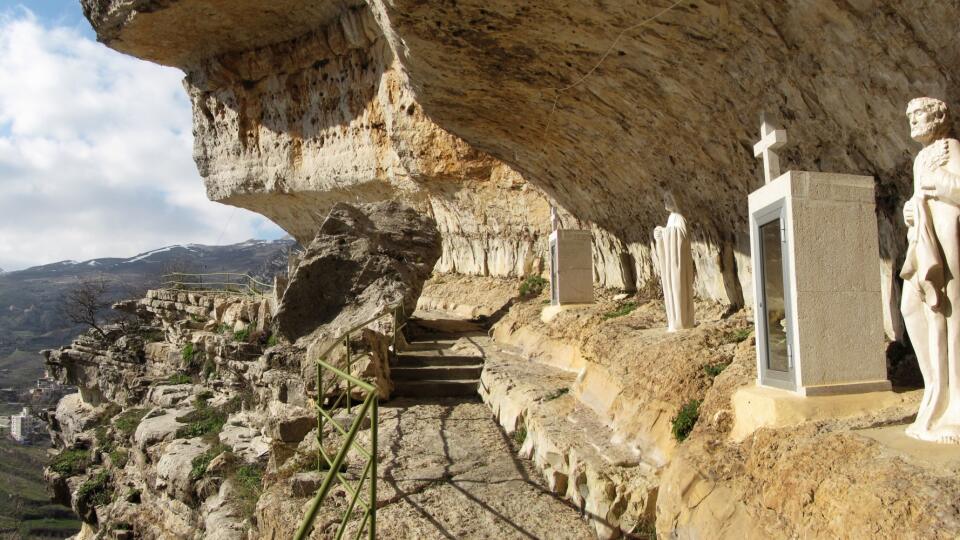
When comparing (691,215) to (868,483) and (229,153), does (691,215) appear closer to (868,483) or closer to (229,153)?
(868,483)

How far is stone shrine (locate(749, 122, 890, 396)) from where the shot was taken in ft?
12.8

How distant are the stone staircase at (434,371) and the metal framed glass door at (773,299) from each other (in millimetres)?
4775

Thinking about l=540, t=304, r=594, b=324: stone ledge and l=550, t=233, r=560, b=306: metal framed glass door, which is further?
l=550, t=233, r=560, b=306: metal framed glass door

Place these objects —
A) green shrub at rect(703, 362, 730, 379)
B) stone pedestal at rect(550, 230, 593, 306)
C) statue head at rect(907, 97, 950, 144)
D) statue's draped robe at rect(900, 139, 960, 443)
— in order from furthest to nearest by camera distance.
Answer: stone pedestal at rect(550, 230, 593, 306) < green shrub at rect(703, 362, 730, 379) < statue head at rect(907, 97, 950, 144) < statue's draped robe at rect(900, 139, 960, 443)

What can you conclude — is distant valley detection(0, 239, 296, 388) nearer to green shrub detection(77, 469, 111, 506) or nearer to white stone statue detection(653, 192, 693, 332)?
green shrub detection(77, 469, 111, 506)

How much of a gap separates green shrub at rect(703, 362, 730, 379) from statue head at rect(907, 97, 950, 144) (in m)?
2.32

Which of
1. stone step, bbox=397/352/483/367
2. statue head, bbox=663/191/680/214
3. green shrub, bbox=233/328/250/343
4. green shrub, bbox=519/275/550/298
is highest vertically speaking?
statue head, bbox=663/191/680/214

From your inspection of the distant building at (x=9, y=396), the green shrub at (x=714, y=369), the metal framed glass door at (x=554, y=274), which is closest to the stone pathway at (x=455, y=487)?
the green shrub at (x=714, y=369)

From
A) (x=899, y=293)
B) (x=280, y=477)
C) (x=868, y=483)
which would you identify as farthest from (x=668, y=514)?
(x=280, y=477)

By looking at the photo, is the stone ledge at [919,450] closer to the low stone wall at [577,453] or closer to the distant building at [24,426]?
the low stone wall at [577,453]

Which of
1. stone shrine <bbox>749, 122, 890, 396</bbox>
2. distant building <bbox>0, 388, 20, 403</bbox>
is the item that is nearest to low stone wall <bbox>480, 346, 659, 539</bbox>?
stone shrine <bbox>749, 122, 890, 396</bbox>

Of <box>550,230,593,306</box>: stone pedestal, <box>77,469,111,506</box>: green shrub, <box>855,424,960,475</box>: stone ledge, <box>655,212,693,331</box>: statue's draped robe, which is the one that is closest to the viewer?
<box>855,424,960,475</box>: stone ledge

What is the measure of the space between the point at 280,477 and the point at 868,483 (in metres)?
5.01

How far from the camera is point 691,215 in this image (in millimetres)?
7992
